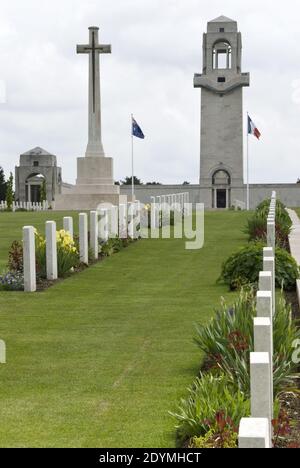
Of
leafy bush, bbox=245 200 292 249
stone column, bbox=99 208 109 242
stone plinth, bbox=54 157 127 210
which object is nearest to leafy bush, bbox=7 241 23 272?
stone column, bbox=99 208 109 242

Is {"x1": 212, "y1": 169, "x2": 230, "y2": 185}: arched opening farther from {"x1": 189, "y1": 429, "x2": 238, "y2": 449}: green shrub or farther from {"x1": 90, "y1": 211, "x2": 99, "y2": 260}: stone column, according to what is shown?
{"x1": 189, "y1": 429, "x2": 238, "y2": 449}: green shrub

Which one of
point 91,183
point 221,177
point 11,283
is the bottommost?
point 11,283

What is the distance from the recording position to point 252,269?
14992 mm

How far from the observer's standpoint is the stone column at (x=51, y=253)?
1595cm

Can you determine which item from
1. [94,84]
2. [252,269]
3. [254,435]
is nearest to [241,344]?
[254,435]

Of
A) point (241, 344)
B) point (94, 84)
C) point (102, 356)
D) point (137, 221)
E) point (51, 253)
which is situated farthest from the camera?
point (94, 84)

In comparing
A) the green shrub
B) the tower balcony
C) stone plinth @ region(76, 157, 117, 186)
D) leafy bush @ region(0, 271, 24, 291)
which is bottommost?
the green shrub

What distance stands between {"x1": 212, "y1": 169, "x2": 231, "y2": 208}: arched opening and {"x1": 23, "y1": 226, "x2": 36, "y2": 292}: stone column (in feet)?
184

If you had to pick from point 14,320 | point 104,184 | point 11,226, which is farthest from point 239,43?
point 14,320

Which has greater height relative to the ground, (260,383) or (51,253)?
(51,253)

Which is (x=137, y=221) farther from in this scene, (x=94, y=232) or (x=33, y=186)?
(x=33, y=186)

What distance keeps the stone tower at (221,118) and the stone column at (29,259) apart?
5584 centimetres

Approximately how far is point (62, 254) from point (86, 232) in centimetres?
153

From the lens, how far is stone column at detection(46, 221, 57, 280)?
15945 millimetres
